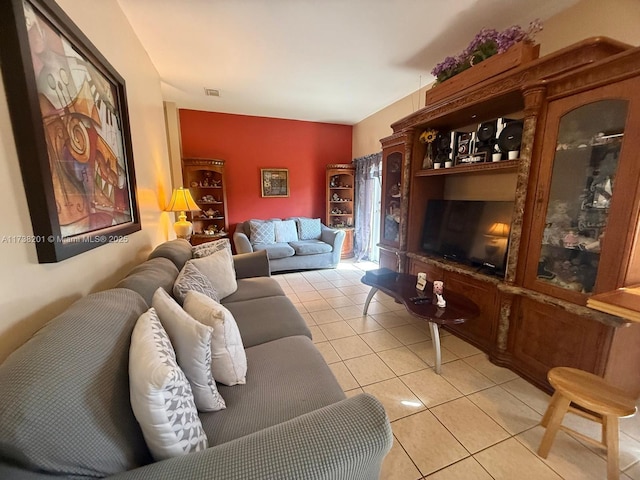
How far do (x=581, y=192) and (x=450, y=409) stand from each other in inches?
59.3

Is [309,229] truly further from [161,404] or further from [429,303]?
[161,404]

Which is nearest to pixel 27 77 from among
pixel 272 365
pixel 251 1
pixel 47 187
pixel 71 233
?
pixel 47 187

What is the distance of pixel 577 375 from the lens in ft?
4.44

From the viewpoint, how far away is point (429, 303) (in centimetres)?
205

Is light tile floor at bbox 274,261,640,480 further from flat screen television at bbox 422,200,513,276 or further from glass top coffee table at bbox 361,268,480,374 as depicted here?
flat screen television at bbox 422,200,513,276

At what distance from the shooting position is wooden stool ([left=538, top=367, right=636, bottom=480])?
1172 mm

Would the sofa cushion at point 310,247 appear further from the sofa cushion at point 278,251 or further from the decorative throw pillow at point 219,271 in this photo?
the decorative throw pillow at point 219,271

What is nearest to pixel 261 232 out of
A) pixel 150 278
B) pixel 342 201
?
pixel 342 201

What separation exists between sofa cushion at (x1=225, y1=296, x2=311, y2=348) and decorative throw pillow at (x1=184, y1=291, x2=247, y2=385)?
1.18ft

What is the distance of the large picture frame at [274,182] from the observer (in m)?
4.95

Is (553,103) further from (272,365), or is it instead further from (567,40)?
(272,365)

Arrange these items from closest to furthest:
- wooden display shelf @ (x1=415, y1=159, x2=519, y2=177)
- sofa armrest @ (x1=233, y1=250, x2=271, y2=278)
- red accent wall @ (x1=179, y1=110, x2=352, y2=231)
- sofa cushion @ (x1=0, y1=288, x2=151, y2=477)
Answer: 1. sofa cushion @ (x1=0, y1=288, x2=151, y2=477)
2. wooden display shelf @ (x1=415, y1=159, x2=519, y2=177)
3. sofa armrest @ (x1=233, y1=250, x2=271, y2=278)
4. red accent wall @ (x1=179, y1=110, x2=352, y2=231)

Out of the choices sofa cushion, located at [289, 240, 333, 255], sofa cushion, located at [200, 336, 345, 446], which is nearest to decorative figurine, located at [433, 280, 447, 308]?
sofa cushion, located at [200, 336, 345, 446]

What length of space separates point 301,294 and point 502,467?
2499mm
